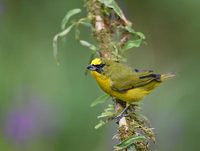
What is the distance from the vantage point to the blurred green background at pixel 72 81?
5.61 metres

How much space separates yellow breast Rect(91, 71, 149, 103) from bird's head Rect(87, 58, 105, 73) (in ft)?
0.28

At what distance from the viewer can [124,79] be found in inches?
188

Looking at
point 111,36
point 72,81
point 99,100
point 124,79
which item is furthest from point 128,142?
point 72,81

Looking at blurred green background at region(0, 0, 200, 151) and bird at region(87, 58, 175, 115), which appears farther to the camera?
blurred green background at region(0, 0, 200, 151)

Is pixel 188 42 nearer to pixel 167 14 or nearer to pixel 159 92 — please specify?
pixel 167 14

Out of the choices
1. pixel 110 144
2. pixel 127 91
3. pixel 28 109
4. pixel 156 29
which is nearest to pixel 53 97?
pixel 28 109

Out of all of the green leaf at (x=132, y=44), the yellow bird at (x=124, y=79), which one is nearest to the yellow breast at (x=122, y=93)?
the yellow bird at (x=124, y=79)

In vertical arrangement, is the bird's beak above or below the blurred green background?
below

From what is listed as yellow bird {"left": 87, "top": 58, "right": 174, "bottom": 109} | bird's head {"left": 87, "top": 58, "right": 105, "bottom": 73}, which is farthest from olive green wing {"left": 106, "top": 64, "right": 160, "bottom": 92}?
bird's head {"left": 87, "top": 58, "right": 105, "bottom": 73}

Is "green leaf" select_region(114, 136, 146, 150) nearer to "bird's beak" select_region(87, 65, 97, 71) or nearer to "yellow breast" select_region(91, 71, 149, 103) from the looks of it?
"yellow breast" select_region(91, 71, 149, 103)

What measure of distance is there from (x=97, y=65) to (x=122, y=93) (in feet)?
0.94

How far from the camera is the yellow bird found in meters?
4.61

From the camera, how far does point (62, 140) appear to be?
5551mm

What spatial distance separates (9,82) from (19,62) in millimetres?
396
